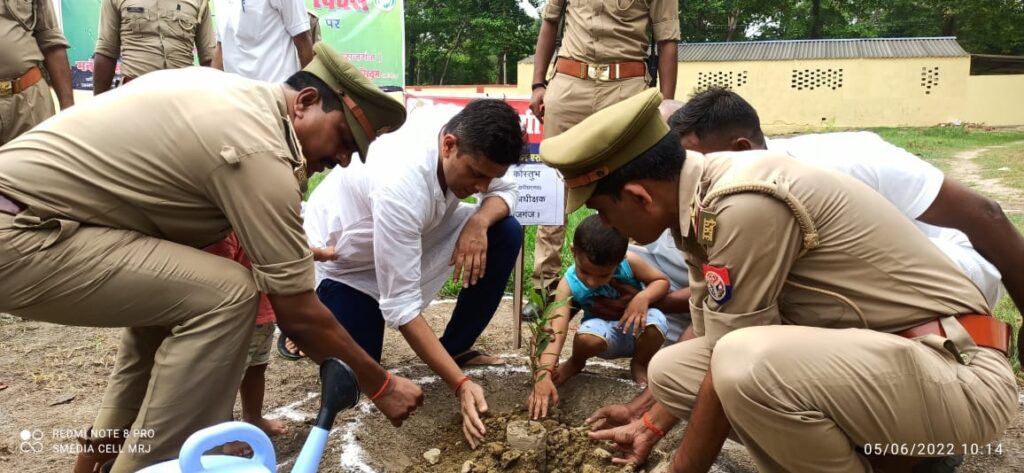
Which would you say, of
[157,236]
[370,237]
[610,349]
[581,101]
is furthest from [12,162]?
[581,101]

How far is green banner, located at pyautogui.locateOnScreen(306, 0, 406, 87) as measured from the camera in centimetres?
940

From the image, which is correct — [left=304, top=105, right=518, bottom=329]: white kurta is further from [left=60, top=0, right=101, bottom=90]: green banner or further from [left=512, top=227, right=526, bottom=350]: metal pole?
[left=60, top=0, right=101, bottom=90]: green banner

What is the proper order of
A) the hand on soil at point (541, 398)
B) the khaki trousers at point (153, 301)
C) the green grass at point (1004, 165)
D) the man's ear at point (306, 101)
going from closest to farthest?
the khaki trousers at point (153, 301), the man's ear at point (306, 101), the hand on soil at point (541, 398), the green grass at point (1004, 165)

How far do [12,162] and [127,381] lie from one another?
0.78 metres

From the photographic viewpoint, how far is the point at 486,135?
2.80 m

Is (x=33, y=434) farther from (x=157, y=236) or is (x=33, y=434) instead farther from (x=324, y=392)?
(x=324, y=392)

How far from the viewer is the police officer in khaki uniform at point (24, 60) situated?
4453mm

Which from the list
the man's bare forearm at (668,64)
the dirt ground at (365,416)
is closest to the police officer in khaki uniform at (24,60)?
the dirt ground at (365,416)

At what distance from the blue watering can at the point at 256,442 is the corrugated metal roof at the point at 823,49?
24.5 m

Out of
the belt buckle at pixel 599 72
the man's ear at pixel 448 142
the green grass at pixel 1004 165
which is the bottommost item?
the green grass at pixel 1004 165

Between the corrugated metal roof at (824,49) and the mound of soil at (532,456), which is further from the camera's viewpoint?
the corrugated metal roof at (824,49)

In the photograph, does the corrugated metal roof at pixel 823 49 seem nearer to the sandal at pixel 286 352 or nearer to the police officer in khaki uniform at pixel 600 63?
the police officer in khaki uniform at pixel 600 63

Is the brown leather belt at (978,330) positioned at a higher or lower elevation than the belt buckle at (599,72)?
lower

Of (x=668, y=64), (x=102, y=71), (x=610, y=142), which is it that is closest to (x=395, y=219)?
(x=610, y=142)
